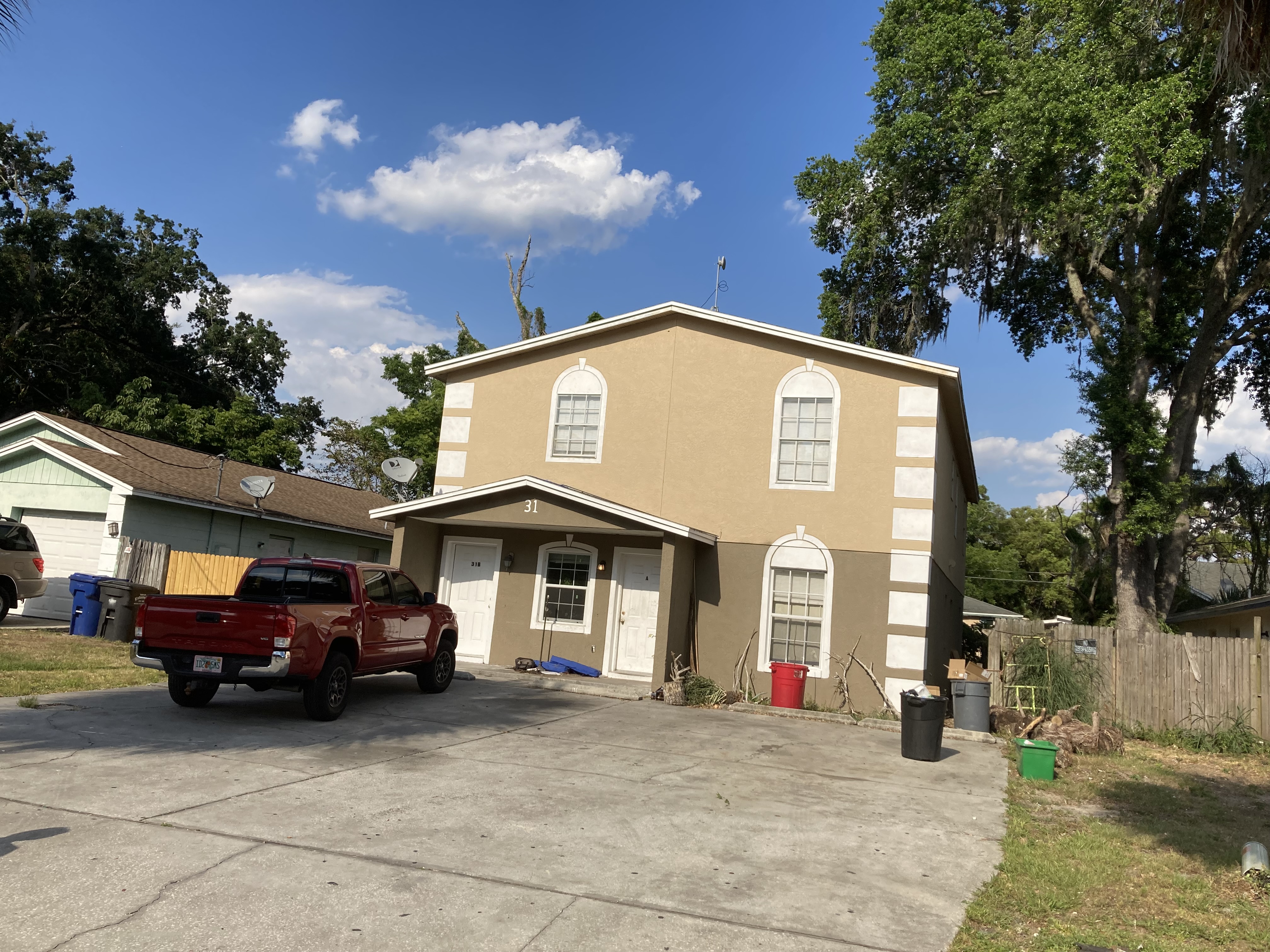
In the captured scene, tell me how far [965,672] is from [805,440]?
5.47m

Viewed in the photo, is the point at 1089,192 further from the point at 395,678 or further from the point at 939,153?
the point at 395,678

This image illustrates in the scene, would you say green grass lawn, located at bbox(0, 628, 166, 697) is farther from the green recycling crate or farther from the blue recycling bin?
the green recycling crate

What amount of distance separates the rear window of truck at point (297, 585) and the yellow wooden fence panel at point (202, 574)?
8.43 meters

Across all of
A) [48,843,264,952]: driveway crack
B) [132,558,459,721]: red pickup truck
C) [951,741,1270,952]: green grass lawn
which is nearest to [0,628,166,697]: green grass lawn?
[132,558,459,721]: red pickup truck

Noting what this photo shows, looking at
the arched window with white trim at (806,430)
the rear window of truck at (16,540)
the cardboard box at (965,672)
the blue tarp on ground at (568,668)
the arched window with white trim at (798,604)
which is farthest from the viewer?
the rear window of truck at (16,540)

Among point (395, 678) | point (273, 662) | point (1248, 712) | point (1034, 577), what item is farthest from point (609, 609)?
point (1034, 577)

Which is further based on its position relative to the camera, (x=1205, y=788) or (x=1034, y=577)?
Result: (x=1034, y=577)

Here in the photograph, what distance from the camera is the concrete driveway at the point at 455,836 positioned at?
15.2ft

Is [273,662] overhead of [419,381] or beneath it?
beneath

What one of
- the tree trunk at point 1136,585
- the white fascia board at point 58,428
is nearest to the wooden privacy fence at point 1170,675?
the tree trunk at point 1136,585

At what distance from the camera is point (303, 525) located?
23.7 m

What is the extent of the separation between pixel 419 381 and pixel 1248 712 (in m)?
30.1

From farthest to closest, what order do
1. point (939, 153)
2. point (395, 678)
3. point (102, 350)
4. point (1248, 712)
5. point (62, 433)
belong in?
point (102, 350) < point (939, 153) < point (62, 433) < point (395, 678) < point (1248, 712)

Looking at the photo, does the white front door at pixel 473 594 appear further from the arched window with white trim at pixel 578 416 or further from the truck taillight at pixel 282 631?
the truck taillight at pixel 282 631
